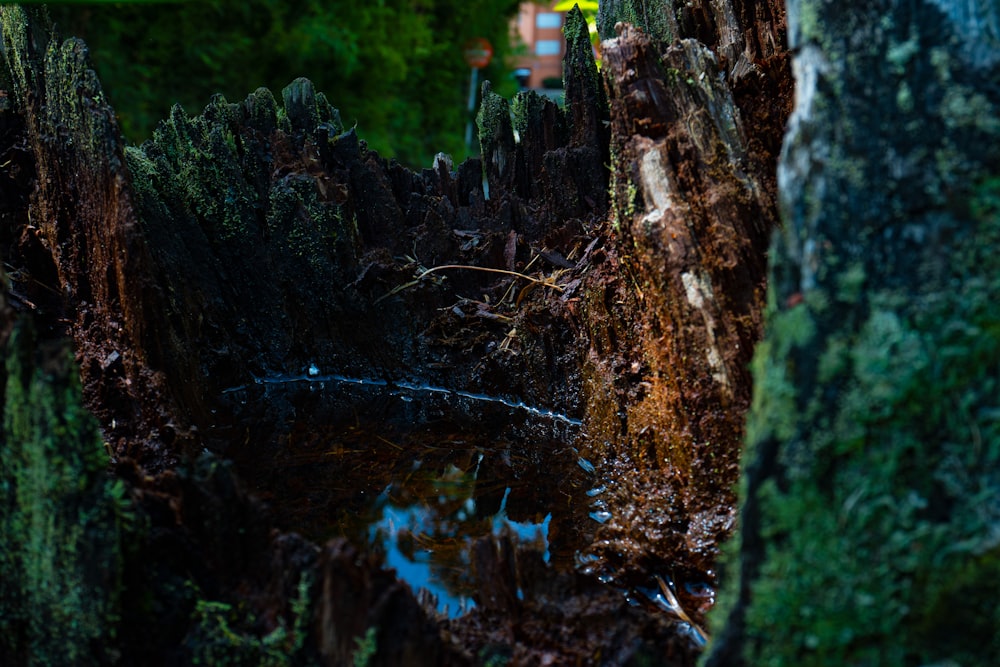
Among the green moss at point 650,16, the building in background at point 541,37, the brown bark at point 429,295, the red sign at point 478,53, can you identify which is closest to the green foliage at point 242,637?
the brown bark at point 429,295

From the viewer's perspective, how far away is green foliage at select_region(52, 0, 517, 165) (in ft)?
26.1

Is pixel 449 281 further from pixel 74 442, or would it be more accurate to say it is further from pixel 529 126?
pixel 74 442

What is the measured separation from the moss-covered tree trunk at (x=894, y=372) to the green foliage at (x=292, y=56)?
7381mm

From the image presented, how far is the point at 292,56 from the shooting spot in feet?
29.7

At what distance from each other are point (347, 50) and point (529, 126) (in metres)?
6.62

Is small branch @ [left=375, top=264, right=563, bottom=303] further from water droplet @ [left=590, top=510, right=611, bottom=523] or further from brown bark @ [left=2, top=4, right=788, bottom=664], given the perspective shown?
water droplet @ [left=590, top=510, right=611, bottom=523]

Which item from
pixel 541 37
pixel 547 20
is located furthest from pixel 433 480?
pixel 547 20

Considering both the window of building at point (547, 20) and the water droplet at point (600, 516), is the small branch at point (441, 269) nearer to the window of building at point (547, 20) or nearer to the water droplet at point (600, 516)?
the water droplet at point (600, 516)

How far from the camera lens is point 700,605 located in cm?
189

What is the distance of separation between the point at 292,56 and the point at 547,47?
30.0 ft

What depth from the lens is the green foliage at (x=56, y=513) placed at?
4.41 feet

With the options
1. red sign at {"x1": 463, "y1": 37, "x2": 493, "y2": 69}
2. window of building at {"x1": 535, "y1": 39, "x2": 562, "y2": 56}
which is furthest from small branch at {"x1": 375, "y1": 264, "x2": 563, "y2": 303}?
window of building at {"x1": 535, "y1": 39, "x2": 562, "y2": 56}

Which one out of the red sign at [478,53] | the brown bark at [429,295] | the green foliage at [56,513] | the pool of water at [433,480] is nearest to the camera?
the green foliage at [56,513]

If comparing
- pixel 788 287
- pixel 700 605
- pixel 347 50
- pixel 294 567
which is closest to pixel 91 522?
pixel 294 567
